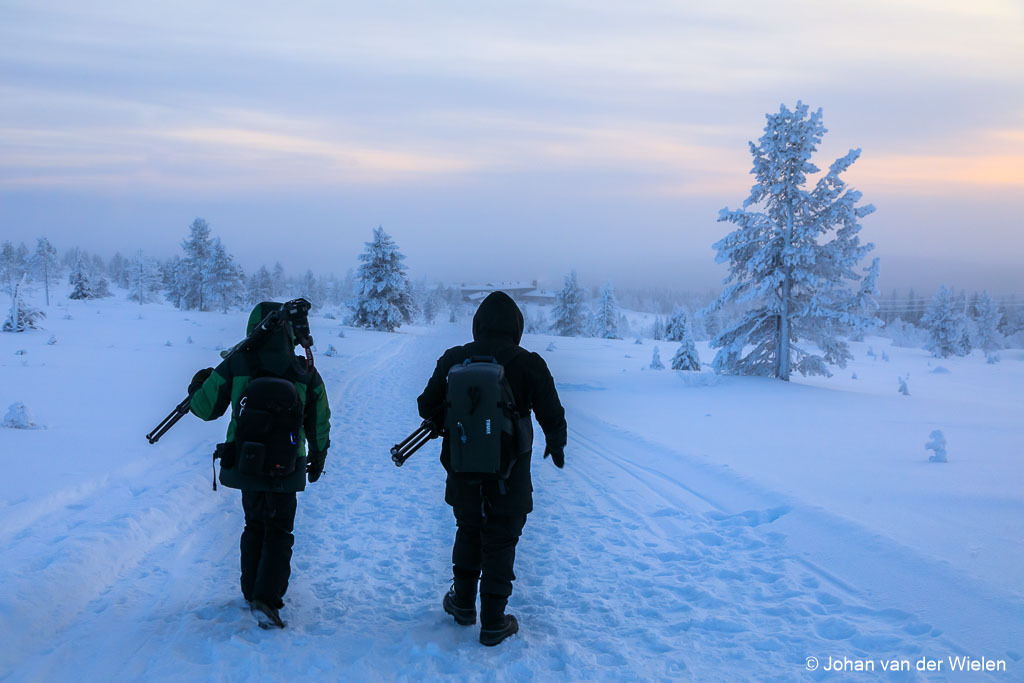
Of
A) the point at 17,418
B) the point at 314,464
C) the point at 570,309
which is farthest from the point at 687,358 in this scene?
the point at 570,309

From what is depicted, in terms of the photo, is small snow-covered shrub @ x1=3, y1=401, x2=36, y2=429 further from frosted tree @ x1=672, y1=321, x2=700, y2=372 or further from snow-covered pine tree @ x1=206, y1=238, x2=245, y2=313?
snow-covered pine tree @ x1=206, y1=238, x2=245, y2=313

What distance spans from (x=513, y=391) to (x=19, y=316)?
3089 cm

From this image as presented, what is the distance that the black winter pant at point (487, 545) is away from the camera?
398cm

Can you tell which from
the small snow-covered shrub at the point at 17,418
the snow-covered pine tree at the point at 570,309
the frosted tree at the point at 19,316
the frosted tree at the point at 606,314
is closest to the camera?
the small snow-covered shrub at the point at 17,418

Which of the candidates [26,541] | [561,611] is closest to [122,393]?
[26,541]

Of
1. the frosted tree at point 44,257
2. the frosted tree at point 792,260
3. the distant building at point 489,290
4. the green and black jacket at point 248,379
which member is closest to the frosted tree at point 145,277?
the frosted tree at point 44,257

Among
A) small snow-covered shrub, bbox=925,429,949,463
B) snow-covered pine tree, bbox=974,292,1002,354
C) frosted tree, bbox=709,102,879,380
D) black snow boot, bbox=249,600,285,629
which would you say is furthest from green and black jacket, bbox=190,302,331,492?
snow-covered pine tree, bbox=974,292,1002,354

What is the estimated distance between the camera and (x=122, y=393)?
41.7 feet

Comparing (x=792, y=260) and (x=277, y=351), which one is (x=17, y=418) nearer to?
(x=277, y=351)

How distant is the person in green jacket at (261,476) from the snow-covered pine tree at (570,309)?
64162 millimetres

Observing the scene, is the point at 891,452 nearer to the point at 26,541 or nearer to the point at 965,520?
the point at 965,520

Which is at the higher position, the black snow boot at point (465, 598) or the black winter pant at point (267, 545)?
the black winter pant at point (267, 545)

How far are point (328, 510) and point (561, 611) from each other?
3.19 meters

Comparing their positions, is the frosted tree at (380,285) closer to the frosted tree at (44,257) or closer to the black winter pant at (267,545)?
the black winter pant at (267,545)
